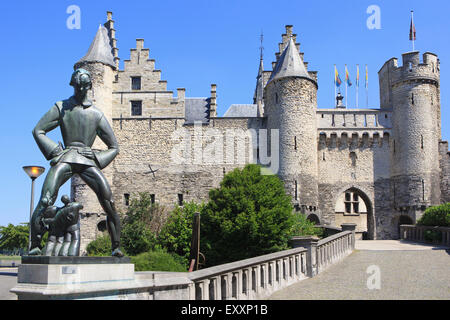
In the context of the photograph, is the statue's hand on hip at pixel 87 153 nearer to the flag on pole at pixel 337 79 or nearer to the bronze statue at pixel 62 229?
the bronze statue at pixel 62 229

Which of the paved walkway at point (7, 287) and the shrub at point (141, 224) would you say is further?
the shrub at point (141, 224)

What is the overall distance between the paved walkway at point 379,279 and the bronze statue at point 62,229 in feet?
14.4

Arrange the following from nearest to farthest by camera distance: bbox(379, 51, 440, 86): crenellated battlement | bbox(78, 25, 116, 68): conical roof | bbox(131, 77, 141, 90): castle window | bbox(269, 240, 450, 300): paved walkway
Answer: bbox(269, 240, 450, 300): paved walkway
bbox(78, 25, 116, 68): conical roof
bbox(379, 51, 440, 86): crenellated battlement
bbox(131, 77, 141, 90): castle window

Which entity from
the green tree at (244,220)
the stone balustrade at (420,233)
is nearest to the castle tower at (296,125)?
the green tree at (244,220)

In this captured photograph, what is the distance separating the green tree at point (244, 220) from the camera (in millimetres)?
23844

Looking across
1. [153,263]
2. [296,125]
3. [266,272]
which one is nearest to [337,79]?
[296,125]

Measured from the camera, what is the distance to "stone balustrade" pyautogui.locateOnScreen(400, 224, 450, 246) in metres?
21.3

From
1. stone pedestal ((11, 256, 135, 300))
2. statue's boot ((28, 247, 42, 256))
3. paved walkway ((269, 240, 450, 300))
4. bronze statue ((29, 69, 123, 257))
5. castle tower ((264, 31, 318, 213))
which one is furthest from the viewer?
castle tower ((264, 31, 318, 213))

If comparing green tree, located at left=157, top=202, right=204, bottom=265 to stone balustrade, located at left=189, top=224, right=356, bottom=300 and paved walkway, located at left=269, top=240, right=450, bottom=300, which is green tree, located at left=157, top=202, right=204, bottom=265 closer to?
paved walkway, located at left=269, top=240, right=450, bottom=300

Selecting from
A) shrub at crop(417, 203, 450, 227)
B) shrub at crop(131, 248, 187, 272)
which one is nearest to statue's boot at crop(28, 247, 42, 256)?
shrub at crop(131, 248, 187, 272)

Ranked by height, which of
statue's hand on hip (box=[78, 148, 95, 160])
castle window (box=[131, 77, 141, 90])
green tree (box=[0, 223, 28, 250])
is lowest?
green tree (box=[0, 223, 28, 250])

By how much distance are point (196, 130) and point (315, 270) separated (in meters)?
22.6

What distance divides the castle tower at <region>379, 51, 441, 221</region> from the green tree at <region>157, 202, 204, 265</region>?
1399 cm
